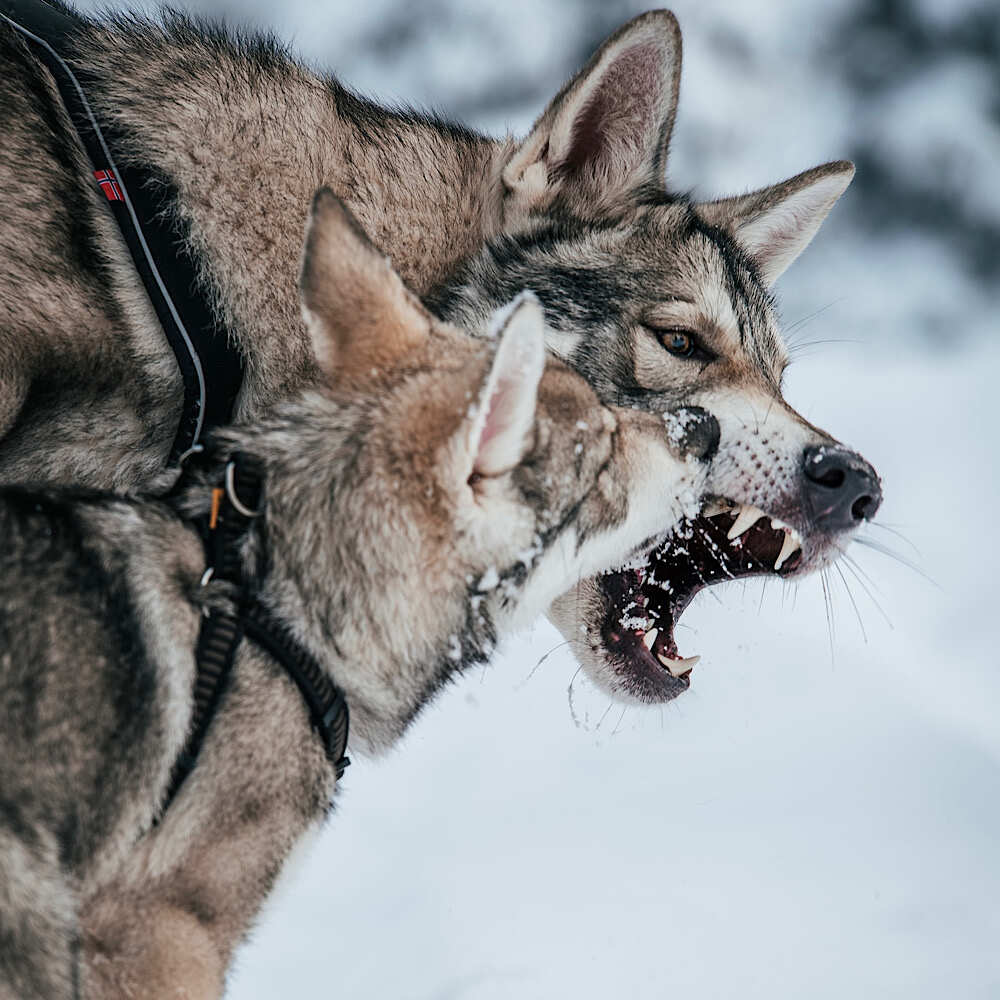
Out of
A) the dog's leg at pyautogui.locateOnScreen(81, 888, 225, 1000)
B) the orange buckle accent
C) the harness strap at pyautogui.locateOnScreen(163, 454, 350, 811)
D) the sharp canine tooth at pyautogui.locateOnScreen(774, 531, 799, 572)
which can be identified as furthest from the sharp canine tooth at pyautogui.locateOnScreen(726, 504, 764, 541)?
the dog's leg at pyautogui.locateOnScreen(81, 888, 225, 1000)

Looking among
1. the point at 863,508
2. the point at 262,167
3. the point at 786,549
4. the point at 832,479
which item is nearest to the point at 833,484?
the point at 832,479

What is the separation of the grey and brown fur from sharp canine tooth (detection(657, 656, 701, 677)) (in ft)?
2.27

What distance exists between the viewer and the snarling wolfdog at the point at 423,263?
223 cm

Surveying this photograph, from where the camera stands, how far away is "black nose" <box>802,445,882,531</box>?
7.66 ft

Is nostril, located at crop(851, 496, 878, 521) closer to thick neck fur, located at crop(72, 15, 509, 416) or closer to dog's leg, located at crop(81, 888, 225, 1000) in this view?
thick neck fur, located at crop(72, 15, 509, 416)

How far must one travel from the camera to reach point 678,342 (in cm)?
248

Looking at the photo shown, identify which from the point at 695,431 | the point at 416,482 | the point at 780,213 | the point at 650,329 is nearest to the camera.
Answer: the point at 416,482

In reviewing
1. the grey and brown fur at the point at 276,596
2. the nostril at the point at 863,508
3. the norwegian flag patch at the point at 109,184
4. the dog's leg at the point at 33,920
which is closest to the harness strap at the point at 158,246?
the norwegian flag patch at the point at 109,184

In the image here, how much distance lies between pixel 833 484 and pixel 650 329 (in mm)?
593

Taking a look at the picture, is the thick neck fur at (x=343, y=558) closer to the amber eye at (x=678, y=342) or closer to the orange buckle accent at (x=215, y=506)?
the orange buckle accent at (x=215, y=506)

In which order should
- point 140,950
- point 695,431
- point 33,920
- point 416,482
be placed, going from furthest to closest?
point 695,431, point 416,482, point 140,950, point 33,920

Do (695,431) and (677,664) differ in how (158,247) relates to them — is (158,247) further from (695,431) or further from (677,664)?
(677,664)

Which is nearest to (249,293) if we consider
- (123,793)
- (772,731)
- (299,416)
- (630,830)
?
(299,416)

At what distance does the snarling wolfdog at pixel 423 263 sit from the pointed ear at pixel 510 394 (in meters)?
0.79
